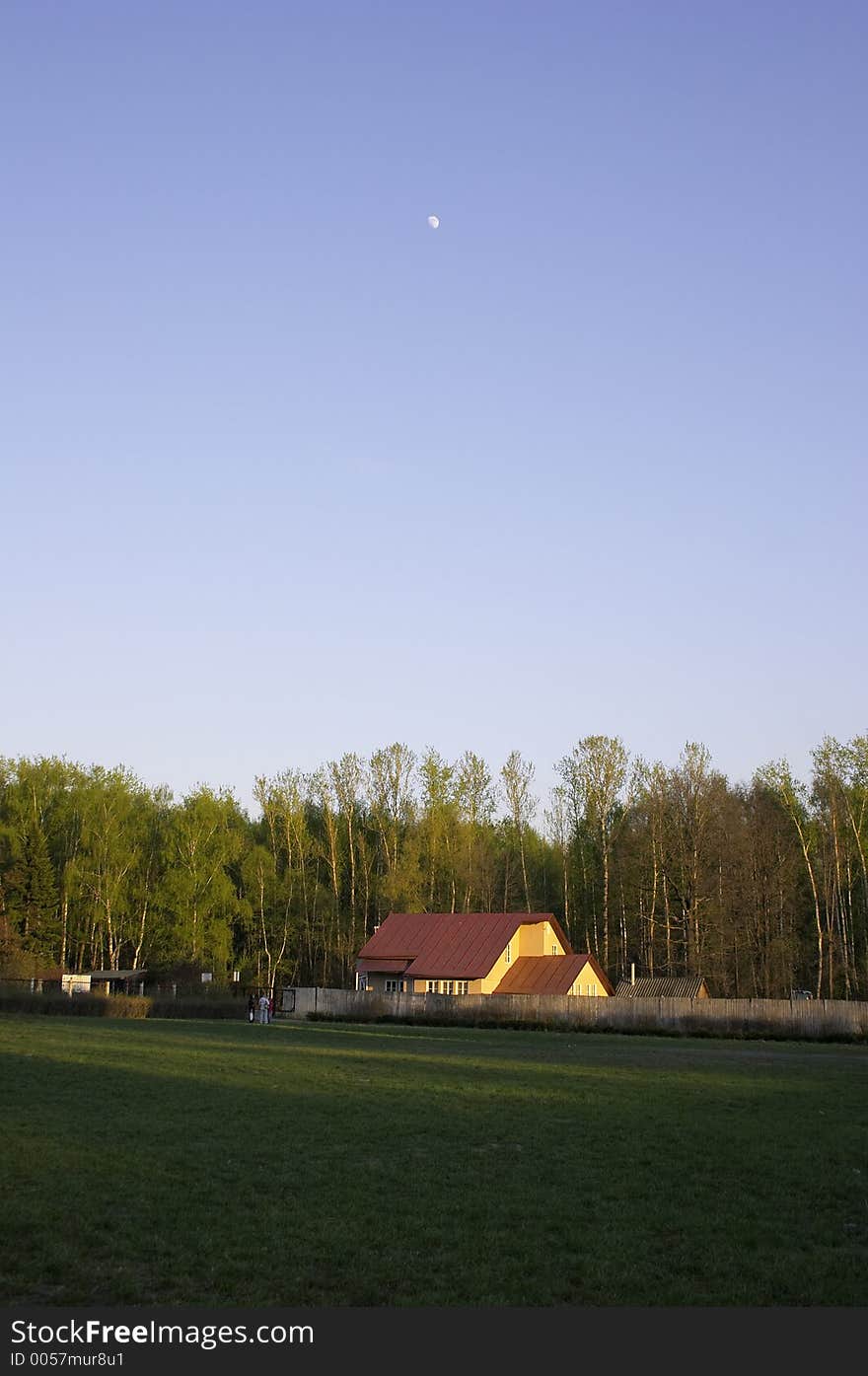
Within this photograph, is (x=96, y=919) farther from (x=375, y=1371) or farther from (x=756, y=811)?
(x=375, y=1371)

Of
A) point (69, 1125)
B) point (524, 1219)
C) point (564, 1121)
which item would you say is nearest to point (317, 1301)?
point (524, 1219)

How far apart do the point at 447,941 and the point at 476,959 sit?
2.82m

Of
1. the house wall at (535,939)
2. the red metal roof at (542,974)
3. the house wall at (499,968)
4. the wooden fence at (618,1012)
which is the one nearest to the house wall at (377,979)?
the house wall at (499,968)

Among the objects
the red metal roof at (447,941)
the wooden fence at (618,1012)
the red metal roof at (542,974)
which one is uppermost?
the red metal roof at (447,941)

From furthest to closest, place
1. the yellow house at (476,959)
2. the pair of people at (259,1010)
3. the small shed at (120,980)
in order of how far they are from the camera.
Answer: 1. the small shed at (120,980)
2. the yellow house at (476,959)
3. the pair of people at (259,1010)

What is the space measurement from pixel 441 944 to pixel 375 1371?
65344 mm

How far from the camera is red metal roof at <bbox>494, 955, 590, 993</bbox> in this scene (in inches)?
2635

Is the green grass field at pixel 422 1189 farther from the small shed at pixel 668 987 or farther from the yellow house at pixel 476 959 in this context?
the yellow house at pixel 476 959

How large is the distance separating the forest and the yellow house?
5992 millimetres

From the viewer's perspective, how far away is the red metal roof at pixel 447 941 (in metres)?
69.7

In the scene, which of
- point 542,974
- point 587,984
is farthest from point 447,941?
point 587,984

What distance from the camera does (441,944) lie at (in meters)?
71.6

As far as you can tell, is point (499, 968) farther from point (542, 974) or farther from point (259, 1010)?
point (259, 1010)

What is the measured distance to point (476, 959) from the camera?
69688 millimetres
